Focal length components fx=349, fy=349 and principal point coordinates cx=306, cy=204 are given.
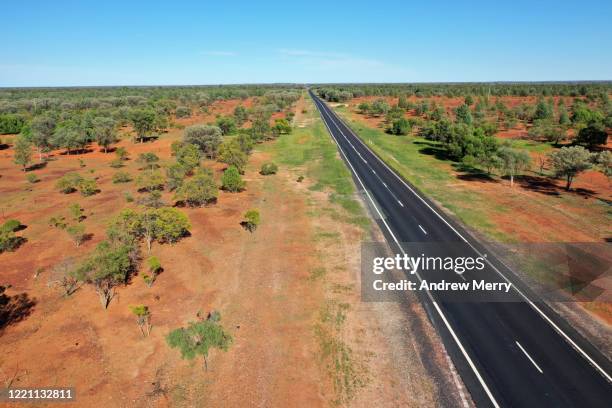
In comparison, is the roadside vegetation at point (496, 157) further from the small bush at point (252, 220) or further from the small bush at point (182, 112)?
the small bush at point (182, 112)

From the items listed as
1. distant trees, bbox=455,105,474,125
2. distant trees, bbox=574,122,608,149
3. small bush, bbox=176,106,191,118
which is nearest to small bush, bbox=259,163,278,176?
distant trees, bbox=455,105,474,125

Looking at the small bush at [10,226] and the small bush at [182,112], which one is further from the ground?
the small bush at [182,112]

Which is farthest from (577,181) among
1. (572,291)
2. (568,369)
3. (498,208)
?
(568,369)

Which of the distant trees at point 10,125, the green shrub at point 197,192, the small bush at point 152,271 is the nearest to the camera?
the small bush at point 152,271

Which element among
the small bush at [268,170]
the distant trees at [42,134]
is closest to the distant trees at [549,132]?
the small bush at [268,170]

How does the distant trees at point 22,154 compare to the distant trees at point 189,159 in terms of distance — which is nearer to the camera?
the distant trees at point 189,159

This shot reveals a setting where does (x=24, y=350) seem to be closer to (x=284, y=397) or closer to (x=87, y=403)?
(x=87, y=403)

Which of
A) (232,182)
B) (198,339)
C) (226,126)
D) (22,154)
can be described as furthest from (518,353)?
(226,126)

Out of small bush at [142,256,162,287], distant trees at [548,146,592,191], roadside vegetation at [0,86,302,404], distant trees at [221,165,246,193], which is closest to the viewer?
roadside vegetation at [0,86,302,404]

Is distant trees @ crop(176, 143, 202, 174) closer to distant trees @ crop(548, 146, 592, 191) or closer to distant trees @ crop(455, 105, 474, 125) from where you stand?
distant trees @ crop(548, 146, 592, 191)
